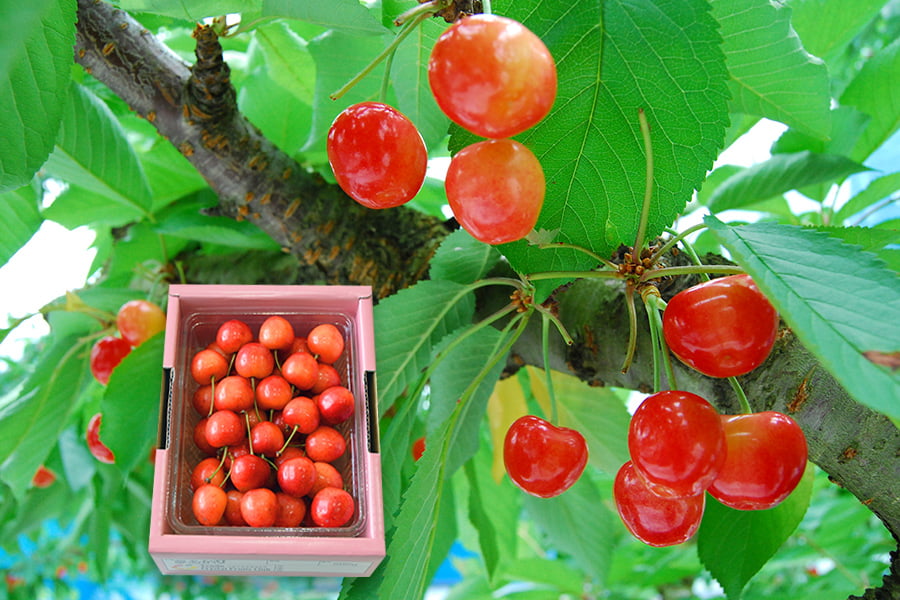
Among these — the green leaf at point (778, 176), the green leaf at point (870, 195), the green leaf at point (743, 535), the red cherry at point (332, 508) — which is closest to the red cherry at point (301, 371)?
the red cherry at point (332, 508)

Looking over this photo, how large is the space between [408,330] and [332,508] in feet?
0.84

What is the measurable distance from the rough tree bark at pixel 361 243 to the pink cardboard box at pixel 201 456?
9.4 inches

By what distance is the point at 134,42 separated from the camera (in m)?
0.82

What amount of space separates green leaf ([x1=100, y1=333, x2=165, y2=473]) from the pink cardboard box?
0.64 feet

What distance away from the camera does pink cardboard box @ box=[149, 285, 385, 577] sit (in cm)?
51

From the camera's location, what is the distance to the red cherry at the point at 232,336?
630 mm

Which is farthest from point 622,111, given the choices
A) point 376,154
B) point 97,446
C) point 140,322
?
point 97,446

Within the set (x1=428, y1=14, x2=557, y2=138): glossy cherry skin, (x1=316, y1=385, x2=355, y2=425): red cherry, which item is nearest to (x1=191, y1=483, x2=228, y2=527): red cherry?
(x1=316, y1=385, x2=355, y2=425): red cherry

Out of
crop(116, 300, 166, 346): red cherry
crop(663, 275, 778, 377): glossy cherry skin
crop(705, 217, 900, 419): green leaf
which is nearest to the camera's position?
crop(705, 217, 900, 419): green leaf

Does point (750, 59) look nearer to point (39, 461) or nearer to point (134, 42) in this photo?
point (134, 42)

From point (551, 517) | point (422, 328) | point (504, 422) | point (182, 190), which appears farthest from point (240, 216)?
point (551, 517)

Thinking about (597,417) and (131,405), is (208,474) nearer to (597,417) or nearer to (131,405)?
(131,405)

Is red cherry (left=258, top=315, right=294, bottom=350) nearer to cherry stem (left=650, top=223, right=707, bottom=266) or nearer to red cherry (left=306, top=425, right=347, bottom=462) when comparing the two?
red cherry (left=306, top=425, right=347, bottom=462)

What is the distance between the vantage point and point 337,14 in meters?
0.58
